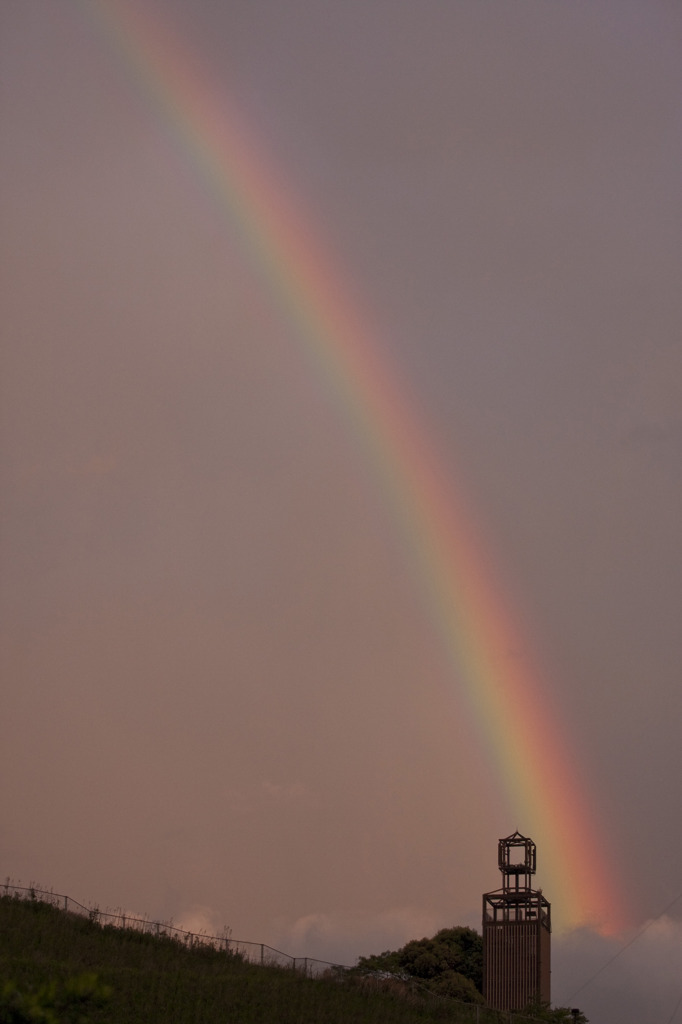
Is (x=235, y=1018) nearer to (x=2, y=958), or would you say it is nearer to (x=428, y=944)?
(x=2, y=958)

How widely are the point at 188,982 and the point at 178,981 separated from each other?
1.26ft

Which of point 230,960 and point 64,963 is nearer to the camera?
point 64,963

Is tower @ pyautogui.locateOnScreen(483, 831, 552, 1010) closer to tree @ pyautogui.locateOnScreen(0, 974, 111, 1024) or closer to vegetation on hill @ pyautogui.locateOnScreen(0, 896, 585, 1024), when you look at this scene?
vegetation on hill @ pyautogui.locateOnScreen(0, 896, 585, 1024)

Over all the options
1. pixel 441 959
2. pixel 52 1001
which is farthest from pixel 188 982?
pixel 441 959

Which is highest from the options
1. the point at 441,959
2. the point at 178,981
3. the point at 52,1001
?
the point at 441,959

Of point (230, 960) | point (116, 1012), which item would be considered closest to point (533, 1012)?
point (230, 960)

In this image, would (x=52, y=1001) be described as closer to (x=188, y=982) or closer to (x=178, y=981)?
(x=178, y=981)

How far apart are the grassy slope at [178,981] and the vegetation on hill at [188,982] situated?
3 centimetres

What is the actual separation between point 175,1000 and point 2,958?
218 inches

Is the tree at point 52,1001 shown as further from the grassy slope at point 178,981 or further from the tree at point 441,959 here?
the tree at point 441,959

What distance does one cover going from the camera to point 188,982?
39906 mm

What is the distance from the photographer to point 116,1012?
3588 cm

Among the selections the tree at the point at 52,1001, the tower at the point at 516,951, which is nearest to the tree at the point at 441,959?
the tower at the point at 516,951

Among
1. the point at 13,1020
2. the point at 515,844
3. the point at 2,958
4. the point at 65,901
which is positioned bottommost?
the point at 13,1020
